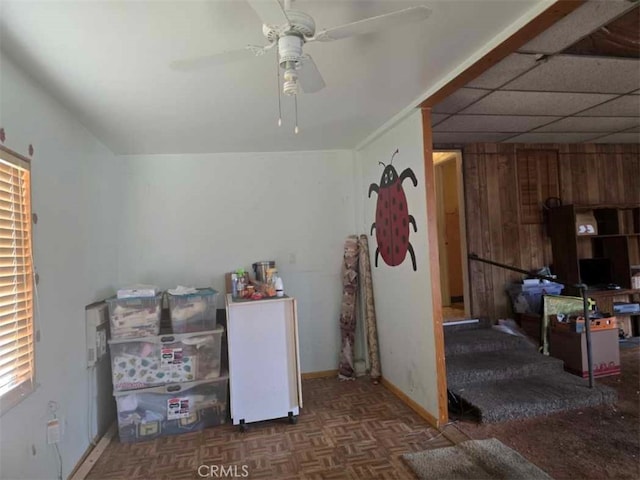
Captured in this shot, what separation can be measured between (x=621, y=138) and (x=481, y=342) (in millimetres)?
3134

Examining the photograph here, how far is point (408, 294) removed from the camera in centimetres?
329

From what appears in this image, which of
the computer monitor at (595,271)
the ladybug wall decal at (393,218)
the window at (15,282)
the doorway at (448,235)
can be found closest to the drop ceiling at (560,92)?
the ladybug wall decal at (393,218)

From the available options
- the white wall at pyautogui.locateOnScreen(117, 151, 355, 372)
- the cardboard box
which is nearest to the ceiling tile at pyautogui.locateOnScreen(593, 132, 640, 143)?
the cardboard box

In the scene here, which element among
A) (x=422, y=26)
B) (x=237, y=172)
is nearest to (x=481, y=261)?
(x=237, y=172)

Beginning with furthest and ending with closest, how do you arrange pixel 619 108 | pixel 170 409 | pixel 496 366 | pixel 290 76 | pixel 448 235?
pixel 448 235, pixel 619 108, pixel 496 366, pixel 170 409, pixel 290 76

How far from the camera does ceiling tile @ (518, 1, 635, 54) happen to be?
2.01m

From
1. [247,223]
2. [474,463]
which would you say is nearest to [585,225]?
[474,463]

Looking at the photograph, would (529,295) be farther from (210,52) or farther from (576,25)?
(210,52)

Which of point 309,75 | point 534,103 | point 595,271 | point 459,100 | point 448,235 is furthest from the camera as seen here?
point 448,235

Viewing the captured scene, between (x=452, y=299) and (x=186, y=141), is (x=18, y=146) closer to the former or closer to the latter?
(x=186, y=141)

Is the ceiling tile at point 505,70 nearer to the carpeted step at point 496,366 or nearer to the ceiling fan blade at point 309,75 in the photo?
the ceiling fan blade at point 309,75

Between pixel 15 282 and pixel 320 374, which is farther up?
pixel 15 282

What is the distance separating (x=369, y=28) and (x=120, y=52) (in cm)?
130
